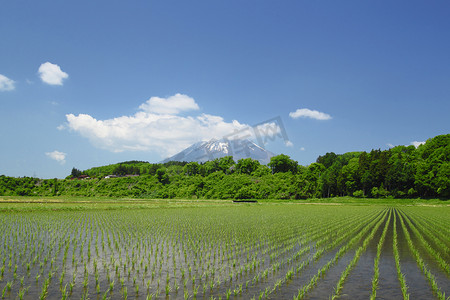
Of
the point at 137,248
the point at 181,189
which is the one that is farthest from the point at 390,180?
the point at 137,248

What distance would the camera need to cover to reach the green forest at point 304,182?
171 ft

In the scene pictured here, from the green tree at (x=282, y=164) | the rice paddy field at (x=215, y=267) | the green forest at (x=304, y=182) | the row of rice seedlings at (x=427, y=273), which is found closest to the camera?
the rice paddy field at (x=215, y=267)

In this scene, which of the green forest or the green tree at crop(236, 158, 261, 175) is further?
the green tree at crop(236, 158, 261, 175)

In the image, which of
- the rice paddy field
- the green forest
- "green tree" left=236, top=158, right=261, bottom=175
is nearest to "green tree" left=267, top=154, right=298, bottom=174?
the green forest

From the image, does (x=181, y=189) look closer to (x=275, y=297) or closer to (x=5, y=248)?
(x=5, y=248)

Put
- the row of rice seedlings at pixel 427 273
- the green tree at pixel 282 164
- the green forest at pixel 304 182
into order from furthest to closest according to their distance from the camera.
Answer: the green tree at pixel 282 164 → the green forest at pixel 304 182 → the row of rice seedlings at pixel 427 273

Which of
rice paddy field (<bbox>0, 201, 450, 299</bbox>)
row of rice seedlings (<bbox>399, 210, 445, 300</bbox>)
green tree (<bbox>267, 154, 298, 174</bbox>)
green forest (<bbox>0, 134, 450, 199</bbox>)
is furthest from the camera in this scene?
green tree (<bbox>267, 154, 298, 174</bbox>)

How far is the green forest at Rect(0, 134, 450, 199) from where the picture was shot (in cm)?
5222

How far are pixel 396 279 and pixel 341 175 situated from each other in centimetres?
5838

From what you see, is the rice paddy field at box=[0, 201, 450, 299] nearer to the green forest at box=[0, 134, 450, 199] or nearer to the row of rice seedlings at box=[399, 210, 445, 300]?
the row of rice seedlings at box=[399, 210, 445, 300]

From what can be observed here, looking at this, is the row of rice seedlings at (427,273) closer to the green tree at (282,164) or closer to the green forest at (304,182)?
the green forest at (304,182)

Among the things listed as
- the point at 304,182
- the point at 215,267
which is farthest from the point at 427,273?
the point at 304,182

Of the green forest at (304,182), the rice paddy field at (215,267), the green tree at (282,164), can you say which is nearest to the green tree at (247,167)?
the green forest at (304,182)

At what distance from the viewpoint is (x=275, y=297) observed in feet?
17.3
